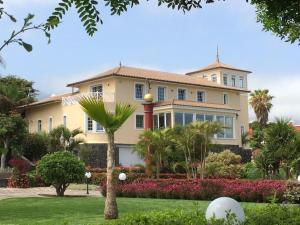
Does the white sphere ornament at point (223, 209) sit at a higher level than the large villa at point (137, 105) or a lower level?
lower

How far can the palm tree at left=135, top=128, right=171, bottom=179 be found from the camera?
101 ft

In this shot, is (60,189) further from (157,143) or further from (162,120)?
(162,120)

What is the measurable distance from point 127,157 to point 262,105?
20.5 meters

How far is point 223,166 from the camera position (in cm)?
3331

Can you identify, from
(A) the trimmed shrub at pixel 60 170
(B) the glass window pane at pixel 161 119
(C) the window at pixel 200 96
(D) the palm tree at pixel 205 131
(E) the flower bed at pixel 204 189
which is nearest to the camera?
(E) the flower bed at pixel 204 189

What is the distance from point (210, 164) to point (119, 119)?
19360 millimetres

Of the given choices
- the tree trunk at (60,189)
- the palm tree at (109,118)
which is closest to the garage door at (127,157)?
the tree trunk at (60,189)

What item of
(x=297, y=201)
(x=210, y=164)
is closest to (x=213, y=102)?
(x=210, y=164)

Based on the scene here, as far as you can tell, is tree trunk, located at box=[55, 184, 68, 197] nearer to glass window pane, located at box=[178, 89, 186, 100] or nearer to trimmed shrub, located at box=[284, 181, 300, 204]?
trimmed shrub, located at box=[284, 181, 300, 204]

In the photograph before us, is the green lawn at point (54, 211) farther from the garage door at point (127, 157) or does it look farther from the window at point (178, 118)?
the window at point (178, 118)

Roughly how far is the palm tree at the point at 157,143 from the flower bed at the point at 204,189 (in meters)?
6.43

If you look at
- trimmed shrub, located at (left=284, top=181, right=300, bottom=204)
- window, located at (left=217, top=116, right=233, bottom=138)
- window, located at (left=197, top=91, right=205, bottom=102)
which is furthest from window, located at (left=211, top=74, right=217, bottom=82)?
trimmed shrub, located at (left=284, top=181, right=300, bottom=204)

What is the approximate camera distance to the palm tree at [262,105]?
5644cm

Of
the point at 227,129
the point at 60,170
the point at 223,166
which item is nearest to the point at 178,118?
the point at 227,129
